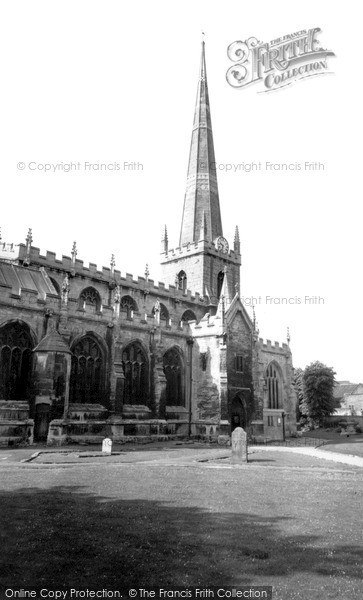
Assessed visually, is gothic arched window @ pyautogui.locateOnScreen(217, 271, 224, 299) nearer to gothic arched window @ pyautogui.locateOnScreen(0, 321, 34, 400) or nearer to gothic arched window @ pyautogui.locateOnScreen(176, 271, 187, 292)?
gothic arched window @ pyautogui.locateOnScreen(176, 271, 187, 292)

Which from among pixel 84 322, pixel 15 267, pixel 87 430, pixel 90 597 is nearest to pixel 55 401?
pixel 87 430

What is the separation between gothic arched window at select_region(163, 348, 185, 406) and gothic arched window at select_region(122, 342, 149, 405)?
7.66ft

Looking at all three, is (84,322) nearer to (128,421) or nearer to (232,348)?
(128,421)

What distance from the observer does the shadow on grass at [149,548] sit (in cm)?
649

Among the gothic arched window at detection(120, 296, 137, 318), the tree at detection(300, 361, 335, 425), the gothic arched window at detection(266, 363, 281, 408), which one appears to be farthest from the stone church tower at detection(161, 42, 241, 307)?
the tree at detection(300, 361, 335, 425)

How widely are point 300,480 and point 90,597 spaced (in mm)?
10507

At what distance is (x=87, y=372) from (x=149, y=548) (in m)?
23.8

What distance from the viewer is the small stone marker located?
64.6 ft

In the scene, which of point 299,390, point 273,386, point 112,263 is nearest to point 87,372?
point 112,263

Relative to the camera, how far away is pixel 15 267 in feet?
106

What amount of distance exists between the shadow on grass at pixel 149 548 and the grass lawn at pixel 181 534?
0.05 feet

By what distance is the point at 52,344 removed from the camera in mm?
27219

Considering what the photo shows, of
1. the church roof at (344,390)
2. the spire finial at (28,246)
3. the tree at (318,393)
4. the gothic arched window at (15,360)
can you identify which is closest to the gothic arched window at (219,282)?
the tree at (318,393)

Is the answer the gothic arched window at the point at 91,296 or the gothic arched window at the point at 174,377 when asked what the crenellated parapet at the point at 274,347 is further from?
the gothic arched window at the point at 91,296
